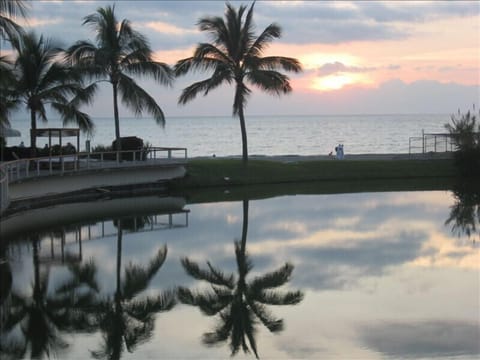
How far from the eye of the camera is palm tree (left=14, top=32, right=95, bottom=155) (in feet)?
103

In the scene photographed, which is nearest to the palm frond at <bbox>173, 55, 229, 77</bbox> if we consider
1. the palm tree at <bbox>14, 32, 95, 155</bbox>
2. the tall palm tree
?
the tall palm tree

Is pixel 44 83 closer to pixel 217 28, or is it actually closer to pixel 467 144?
pixel 217 28

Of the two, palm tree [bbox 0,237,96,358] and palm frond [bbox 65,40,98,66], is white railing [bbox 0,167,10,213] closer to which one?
palm tree [bbox 0,237,96,358]

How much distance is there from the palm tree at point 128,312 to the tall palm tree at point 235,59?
21.7 metres

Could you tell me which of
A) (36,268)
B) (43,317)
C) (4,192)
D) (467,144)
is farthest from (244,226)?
(467,144)

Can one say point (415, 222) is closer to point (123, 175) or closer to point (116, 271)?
point (116, 271)

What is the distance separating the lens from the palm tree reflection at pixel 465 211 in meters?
22.1

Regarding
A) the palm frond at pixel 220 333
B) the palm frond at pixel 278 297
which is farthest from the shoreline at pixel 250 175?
the palm frond at pixel 220 333

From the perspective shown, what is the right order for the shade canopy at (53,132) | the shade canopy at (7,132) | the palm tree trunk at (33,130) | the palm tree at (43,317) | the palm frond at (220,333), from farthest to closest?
the shade canopy at (53,132) < the palm tree trunk at (33,130) < the shade canopy at (7,132) < the palm frond at (220,333) < the palm tree at (43,317)

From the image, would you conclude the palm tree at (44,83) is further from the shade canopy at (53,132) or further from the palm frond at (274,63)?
the palm frond at (274,63)

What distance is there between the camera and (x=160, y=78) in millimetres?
35344

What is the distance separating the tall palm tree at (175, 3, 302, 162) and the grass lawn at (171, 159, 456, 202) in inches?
169

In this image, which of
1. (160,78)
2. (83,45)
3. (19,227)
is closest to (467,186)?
(160,78)

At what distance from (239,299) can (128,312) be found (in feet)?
7.50
